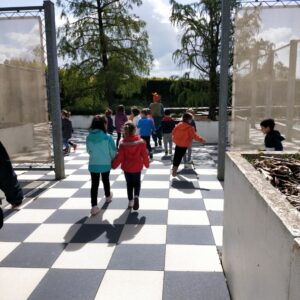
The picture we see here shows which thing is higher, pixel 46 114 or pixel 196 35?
pixel 196 35

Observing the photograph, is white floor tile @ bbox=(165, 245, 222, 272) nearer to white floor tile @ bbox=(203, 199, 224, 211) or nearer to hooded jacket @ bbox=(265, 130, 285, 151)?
white floor tile @ bbox=(203, 199, 224, 211)

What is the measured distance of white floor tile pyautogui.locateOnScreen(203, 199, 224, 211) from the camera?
5.93 m

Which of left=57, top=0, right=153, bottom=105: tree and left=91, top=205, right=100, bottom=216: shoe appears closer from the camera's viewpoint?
left=91, top=205, right=100, bottom=216: shoe

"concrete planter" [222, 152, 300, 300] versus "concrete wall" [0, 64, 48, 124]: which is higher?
"concrete wall" [0, 64, 48, 124]

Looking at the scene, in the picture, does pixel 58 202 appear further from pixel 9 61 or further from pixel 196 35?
pixel 196 35

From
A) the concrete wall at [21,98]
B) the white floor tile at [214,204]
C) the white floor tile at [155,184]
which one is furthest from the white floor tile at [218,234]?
the concrete wall at [21,98]

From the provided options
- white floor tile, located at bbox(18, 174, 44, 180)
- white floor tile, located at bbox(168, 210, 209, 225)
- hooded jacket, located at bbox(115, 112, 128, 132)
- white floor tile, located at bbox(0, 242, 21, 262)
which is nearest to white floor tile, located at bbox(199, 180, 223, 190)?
white floor tile, located at bbox(168, 210, 209, 225)

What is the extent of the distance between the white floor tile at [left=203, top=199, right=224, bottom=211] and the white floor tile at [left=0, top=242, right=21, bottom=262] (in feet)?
9.98

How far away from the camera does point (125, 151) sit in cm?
570

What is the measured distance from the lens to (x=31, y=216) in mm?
5629

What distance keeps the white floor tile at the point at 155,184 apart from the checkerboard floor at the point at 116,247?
0.08 metres

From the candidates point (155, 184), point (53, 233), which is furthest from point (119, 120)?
point (53, 233)

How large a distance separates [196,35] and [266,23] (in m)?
8.21

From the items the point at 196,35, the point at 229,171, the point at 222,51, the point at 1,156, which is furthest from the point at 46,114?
the point at 196,35
